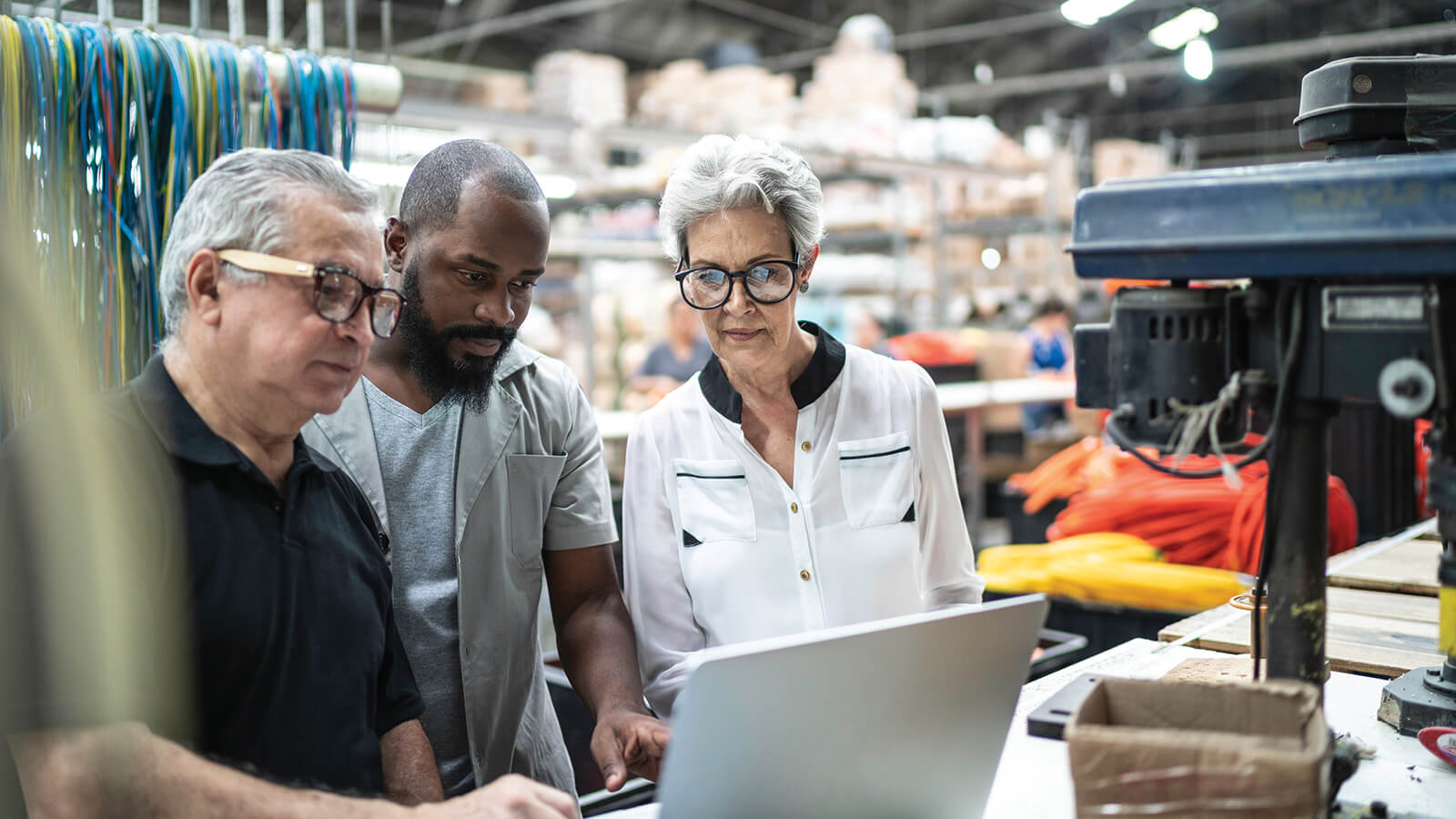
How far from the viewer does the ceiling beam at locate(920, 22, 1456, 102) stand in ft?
42.9

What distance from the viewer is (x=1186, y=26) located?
6.18m

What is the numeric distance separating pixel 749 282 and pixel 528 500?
1.53 ft

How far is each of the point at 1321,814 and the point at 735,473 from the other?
3.31ft

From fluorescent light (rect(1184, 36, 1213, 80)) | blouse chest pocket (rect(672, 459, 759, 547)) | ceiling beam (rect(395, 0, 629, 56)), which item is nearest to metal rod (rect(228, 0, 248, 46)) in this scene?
blouse chest pocket (rect(672, 459, 759, 547))

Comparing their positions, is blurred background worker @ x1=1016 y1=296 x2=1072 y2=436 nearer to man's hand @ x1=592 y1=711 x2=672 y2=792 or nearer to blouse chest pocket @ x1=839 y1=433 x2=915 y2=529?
blouse chest pocket @ x1=839 y1=433 x2=915 y2=529

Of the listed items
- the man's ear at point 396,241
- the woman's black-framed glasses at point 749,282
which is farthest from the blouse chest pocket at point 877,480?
the man's ear at point 396,241

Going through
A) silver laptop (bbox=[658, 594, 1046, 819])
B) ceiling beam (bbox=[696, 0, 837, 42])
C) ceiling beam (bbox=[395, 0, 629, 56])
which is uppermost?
ceiling beam (bbox=[696, 0, 837, 42])

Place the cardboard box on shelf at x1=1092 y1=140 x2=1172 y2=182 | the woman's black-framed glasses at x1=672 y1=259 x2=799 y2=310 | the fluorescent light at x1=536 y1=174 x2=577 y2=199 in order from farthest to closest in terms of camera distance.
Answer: the cardboard box on shelf at x1=1092 y1=140 x2=1172 y2=182 < the fluorescent light at x1=536 y1=174 x2=577 y2=199 < the woman's black-framed glasses at x1=672 y1=259 x2=799 y2=310

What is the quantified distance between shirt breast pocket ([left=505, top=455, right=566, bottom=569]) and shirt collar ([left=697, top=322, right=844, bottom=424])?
274 mm

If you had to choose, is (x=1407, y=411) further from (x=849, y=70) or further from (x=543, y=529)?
(x=849, y=70)

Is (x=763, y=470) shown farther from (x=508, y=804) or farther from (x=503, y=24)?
(x=503, y=24)

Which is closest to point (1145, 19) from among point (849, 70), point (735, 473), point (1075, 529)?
point (849, 70)

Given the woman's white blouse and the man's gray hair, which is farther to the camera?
the woman's white blouse

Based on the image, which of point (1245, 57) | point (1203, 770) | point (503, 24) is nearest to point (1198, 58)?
point (1203, 770)
